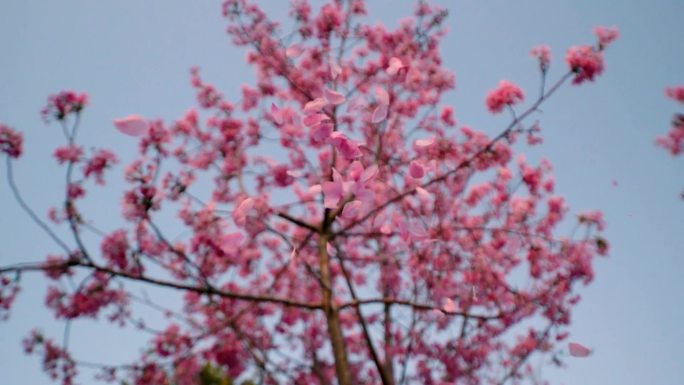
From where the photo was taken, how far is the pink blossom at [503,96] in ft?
17.9

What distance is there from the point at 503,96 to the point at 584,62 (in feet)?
2.99

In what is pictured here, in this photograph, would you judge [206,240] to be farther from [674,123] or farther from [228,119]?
[674,123]

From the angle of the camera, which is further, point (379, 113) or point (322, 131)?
point (379, 113)

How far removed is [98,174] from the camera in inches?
174

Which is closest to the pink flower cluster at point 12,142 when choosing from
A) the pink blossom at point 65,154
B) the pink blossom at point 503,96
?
the pink blossom at point 65,154

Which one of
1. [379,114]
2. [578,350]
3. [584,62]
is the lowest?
Answer: [578,350]

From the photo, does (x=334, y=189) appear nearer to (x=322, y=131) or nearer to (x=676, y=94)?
(x=322, y=131)

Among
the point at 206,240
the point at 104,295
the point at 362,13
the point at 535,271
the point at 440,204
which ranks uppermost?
the point at 362,13

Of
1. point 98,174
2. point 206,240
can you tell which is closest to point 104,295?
point 206,240

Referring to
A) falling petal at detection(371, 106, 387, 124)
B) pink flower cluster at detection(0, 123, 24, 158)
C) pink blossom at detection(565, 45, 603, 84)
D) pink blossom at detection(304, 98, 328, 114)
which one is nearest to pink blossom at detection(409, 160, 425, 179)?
falling petal at detection(371, 106, 387, 124)

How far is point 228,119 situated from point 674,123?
6.21 metres

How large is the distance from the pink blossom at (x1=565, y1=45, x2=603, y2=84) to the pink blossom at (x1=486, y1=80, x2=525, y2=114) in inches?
26.5

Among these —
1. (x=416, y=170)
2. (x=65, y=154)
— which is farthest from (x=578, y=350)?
(x=65, y=154)

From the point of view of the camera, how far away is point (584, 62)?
15.9 feet
